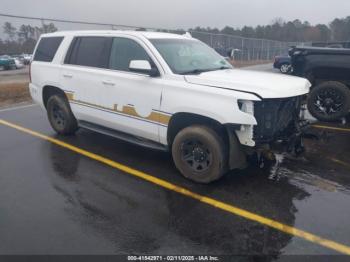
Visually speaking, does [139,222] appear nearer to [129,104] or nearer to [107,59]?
[129,104]

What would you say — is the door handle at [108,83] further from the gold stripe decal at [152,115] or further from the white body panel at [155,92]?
the gold stripe decal at [152,115]

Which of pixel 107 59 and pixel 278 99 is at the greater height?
pixel 107 59

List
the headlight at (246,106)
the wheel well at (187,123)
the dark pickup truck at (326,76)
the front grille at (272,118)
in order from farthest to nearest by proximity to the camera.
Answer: the dark pickup truck at (326,76) < the wheel well at (187,123) < the front grille at (272,118) < the headlight at (246,106)

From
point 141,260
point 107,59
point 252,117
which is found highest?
point 107,59

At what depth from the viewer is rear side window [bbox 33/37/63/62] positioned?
6.76m

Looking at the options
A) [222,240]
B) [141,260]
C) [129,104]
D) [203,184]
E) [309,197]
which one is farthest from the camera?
[129,104]

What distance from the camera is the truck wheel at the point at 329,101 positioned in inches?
305

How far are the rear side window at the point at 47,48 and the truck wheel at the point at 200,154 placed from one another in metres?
3.33

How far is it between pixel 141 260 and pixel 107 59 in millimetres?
3532

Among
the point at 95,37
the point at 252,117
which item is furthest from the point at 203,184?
the point at 95,37

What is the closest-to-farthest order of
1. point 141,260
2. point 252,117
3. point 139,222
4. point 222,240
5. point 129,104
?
1. point 141,260
2. point 222,240
3. point 139,222
4. point 252,117
5. point 129,104

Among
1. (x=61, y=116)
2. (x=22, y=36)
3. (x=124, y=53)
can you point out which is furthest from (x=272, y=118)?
(x=22, y=36)

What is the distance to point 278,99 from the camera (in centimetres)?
439

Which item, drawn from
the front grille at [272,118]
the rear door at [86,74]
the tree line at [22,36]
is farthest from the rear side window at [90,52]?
the tree line at [22,36]
